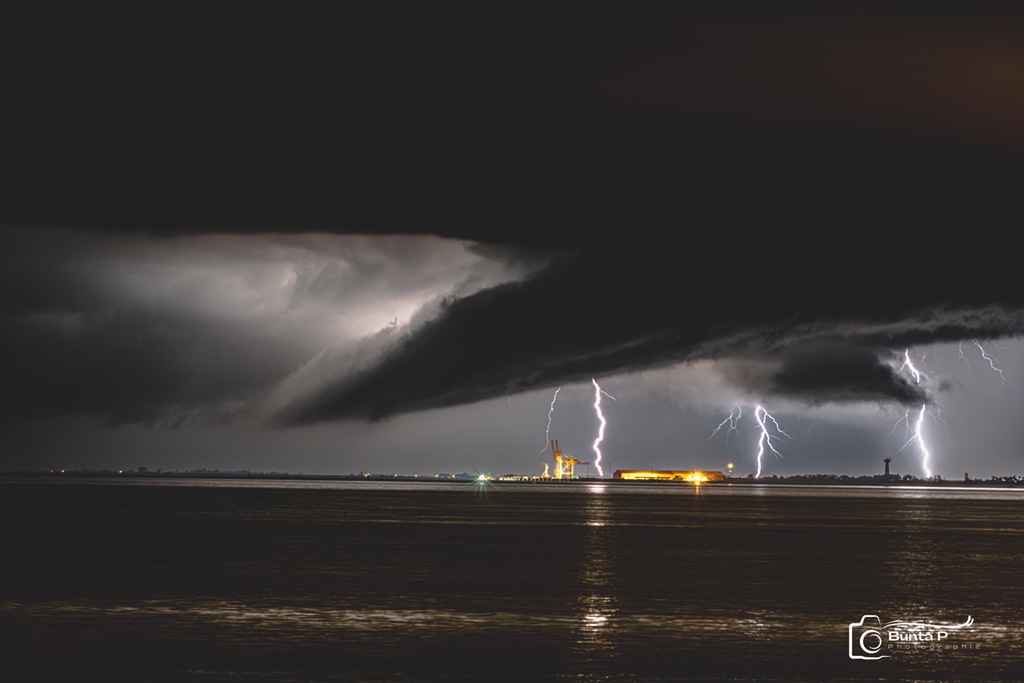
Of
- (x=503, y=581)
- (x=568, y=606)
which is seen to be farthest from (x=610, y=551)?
(x=568, y=606)

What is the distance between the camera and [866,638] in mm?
30422

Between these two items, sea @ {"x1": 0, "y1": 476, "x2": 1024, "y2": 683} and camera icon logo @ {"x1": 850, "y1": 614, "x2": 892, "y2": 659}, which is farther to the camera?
camera icon logo @ {"x1": 850, "y1": 614, "x2": 892, "y2": 659}

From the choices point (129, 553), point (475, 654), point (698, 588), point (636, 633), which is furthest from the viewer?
point (129, 553)

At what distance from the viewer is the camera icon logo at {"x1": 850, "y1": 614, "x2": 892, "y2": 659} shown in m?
27.5

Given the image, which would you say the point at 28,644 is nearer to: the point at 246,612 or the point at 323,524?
the point at 246,612

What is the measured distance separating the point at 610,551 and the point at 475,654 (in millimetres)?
36334

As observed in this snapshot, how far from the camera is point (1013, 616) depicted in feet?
117

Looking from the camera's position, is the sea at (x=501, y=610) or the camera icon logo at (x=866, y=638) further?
the camera icon logo at (x=866, y=638)

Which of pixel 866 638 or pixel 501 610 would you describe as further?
pixel 501 610

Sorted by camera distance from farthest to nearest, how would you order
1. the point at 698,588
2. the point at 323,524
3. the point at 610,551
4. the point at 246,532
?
the point at 323,524 → the point at 246,532 → the point at 610,551 → the point at 698,588

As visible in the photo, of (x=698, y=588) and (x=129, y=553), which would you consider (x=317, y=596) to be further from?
(x=129, y=553)

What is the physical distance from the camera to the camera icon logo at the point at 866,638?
27516mm

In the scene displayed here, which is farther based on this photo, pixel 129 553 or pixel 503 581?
pixel 129 553

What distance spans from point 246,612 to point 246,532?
4693 cm
